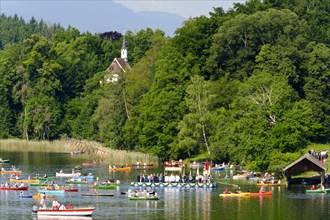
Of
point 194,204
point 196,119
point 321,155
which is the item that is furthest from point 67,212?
point 196,119

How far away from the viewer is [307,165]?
258 feet

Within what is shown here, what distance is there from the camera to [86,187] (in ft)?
277

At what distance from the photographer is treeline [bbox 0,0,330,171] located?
88125mm

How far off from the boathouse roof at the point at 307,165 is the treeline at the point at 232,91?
2853 mm

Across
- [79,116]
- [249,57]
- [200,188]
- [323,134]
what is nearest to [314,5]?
[249,57]

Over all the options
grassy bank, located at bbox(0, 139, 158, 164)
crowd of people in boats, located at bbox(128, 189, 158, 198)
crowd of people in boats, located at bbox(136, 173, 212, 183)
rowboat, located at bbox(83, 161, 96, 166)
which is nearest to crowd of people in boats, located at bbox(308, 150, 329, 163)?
crowd of people in boats, located at bbox(136, 173, 212, 183)

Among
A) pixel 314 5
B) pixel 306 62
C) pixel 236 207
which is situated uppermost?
pixel 314 5

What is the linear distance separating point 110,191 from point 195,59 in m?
35.4

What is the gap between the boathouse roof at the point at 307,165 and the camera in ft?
255

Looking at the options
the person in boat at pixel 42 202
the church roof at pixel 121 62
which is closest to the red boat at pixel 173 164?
the person in boat at pixel 42 202

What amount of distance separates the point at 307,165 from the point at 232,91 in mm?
27515

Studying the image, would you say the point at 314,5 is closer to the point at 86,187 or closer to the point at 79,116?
the point at 79,116

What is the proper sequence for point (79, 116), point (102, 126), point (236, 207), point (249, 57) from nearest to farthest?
point (236, 207) < point (249, 57) < point (102, 126) < point (79, 116)

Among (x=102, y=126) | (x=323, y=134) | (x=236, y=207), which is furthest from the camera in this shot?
(x=102, y=126)
